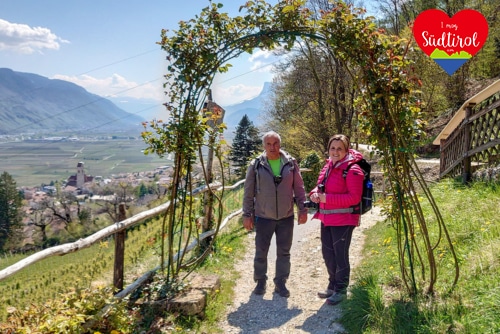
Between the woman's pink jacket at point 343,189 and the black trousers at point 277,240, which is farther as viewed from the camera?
the black trousers at point 277,240

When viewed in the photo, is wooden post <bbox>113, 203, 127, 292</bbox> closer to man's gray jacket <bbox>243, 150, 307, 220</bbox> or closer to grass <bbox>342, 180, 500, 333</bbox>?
man's gray jacket <bbox>243, 150, 307, 220</bbox>

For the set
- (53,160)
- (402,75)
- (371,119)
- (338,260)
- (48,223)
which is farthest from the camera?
(53,160)

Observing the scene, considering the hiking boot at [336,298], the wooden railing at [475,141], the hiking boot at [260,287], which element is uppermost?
the wooden railing at [475,141]

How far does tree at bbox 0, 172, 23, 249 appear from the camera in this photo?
113ft

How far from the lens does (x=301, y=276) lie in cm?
477

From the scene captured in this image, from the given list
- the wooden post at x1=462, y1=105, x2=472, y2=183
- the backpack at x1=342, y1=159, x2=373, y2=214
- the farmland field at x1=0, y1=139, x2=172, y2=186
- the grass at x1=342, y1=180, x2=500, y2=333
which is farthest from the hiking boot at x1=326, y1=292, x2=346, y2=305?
the farmland field at x1=0, y1=139, x2=172, y2=186

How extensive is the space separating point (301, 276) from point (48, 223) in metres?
37.4

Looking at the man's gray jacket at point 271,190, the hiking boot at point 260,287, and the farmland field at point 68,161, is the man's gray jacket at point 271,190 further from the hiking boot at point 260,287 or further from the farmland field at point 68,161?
the farmland field at point 68,161

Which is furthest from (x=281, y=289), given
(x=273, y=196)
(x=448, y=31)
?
(x=448, y=31)

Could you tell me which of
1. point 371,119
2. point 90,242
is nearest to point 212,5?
point 371,119

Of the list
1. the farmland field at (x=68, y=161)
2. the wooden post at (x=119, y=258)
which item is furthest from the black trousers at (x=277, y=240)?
the farmland field at (x=68, y=161)

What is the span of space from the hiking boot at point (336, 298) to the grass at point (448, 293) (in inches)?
5.5

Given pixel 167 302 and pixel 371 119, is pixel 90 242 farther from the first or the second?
pixel 371 119

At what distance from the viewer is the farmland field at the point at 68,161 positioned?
131750 mm
